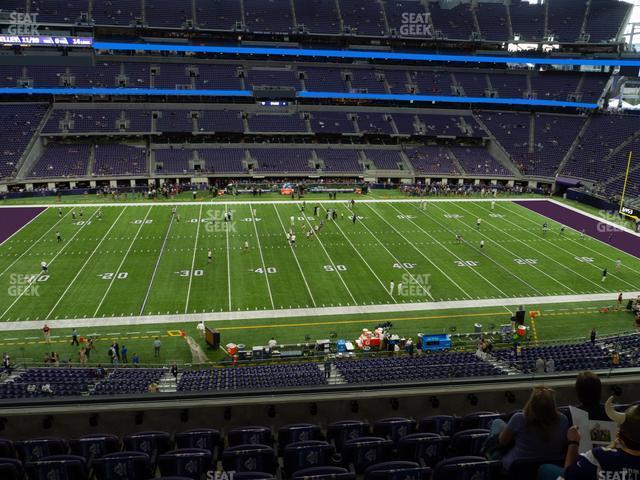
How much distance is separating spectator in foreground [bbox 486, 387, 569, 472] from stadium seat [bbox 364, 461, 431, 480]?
84 centimetres

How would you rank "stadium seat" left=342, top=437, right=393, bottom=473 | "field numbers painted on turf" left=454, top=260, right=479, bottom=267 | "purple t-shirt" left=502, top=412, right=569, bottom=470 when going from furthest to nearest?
1. "field numbers painted on turf" left=454, top=260, right=479, bottom=267
2. "stadium seat" left=342, top=437, right=393, bottom=473
3. "purple t-shirt" left=502, top=412, right=569, bottom=470

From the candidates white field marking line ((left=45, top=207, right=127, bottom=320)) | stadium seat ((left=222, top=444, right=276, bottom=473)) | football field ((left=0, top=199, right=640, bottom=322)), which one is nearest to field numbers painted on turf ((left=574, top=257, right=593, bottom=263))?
football field ((left=0, top=199, right=640, bottom=322))

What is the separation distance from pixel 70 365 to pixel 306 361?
864 cm

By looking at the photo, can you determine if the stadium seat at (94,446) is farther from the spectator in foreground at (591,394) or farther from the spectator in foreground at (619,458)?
the spectator in foreground at (591,394)

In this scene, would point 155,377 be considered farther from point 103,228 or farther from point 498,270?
point 103,228

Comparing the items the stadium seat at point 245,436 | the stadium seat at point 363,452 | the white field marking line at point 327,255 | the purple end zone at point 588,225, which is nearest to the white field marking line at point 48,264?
the white field marking line at point 327,255

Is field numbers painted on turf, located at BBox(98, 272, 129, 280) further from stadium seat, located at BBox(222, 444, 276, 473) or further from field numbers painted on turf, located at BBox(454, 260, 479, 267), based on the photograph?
stadium seat, located at BBox(222, 444, 276, 473)

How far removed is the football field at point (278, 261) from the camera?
993 inches

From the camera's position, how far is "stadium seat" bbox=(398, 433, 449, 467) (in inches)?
232

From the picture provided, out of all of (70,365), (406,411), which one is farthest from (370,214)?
(406,411)

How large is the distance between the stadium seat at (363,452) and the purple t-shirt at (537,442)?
5.60 ft

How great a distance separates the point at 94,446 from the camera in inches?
239

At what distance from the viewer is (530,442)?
4410 mm

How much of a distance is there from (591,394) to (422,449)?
2336 mm
